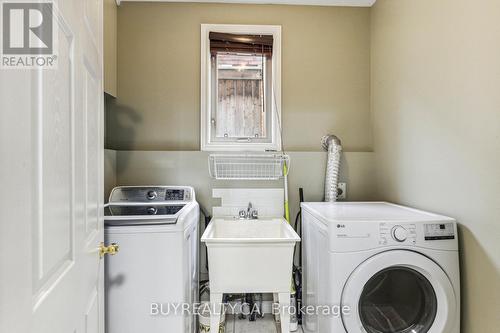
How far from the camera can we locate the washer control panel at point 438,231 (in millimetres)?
1334

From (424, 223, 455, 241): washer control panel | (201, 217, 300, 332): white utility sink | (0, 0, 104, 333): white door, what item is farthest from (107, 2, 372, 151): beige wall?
(0, 0, 104, 333): white door

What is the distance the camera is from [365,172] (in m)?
2.27

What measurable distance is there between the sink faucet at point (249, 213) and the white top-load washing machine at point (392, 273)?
2.52 ft

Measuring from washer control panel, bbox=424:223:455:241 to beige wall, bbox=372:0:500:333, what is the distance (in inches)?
3.0

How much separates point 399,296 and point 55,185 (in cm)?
162

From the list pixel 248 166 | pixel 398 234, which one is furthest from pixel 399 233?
pixel 248 166

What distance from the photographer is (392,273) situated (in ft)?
4.64

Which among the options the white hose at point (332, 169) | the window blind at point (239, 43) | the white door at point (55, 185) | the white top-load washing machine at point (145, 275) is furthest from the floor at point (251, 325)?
the window blind at point (239, 43)

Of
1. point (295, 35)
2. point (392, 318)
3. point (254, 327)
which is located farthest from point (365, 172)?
point (254, 327)

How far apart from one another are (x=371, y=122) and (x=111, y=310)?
2252 millimetres

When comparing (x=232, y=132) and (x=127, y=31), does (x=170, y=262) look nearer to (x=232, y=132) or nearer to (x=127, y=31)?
(x=232, y=132)

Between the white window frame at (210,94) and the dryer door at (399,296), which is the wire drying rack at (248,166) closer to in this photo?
the white window frame at (210,94)

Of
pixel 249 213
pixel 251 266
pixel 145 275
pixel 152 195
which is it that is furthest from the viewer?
pixel 249 213

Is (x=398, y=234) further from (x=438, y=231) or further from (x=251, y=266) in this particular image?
(x=251, y=266)
